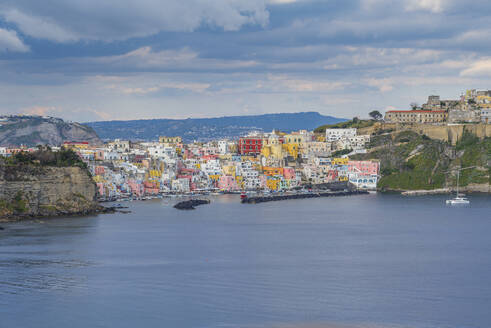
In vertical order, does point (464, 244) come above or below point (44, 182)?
below

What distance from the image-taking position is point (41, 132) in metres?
110

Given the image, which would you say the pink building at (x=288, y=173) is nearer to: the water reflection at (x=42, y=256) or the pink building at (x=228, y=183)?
the pink building at (x=228, y=183)

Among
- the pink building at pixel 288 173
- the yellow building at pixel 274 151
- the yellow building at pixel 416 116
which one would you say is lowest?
the pink building at pixel 288 173

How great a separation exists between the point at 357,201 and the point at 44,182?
71.8ft

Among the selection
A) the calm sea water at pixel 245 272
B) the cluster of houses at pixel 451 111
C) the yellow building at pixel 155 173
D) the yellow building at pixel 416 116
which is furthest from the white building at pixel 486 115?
the yellow building at pixel 155 173

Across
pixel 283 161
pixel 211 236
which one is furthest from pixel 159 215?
pixel 283 161

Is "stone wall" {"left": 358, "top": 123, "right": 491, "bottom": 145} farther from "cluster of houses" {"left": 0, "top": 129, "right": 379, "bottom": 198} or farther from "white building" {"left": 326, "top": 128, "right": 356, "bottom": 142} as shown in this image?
"white building" {"left": 326, "top": 128, "right": 356, "bottom": 142}

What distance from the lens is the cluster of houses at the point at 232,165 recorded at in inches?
2157

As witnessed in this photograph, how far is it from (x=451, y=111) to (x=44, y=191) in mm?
38601

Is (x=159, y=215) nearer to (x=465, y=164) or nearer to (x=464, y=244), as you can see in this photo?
(x=464, y=244)

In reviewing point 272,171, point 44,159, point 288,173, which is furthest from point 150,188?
Answer: point 44,159

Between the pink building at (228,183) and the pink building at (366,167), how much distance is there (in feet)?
30.1

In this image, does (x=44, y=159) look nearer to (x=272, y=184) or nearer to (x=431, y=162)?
(x=272, y=184)

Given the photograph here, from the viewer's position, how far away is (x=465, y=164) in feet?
186
